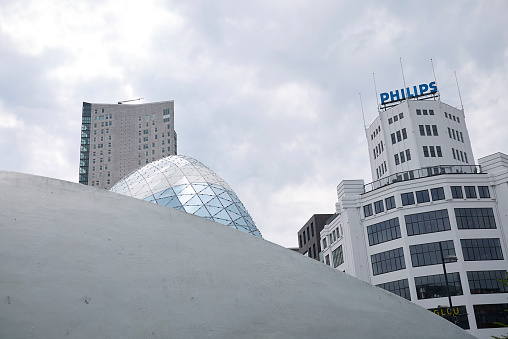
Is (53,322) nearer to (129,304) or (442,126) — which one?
(129,304)

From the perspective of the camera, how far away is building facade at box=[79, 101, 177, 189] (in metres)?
127

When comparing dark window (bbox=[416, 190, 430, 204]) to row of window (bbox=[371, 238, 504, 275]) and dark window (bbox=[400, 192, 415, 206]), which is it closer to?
dark window (bbox=[400, 192, 415, 206])

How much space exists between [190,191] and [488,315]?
92.5 ft

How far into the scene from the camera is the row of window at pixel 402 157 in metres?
66.2

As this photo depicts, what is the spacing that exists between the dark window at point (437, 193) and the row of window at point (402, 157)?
1864 cm

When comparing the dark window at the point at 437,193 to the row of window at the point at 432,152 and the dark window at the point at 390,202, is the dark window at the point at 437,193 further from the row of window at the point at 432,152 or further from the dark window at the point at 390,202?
the row of window at the point at 432,152

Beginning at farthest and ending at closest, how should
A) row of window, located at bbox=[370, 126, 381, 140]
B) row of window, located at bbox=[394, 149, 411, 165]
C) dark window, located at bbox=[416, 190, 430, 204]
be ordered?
row of window, located at bbox=[370, 126, 381, 140] < row of window, located at bbox=[394, 149, 411, 165] < dark window, located at bbox=[416, 190, 430, 204]

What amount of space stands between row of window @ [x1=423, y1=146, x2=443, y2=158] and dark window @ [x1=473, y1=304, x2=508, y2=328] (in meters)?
25.1

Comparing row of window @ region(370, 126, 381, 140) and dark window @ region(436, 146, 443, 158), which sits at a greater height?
row of window @ region(370, 126, 381, 140)

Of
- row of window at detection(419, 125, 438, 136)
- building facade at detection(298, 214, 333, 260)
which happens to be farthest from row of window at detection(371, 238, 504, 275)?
building facade at detection(298, 214, 333, 260)

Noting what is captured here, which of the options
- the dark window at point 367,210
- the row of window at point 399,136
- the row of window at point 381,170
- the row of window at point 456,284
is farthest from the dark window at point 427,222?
the row of window at point 381,170

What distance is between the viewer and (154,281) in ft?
25.0

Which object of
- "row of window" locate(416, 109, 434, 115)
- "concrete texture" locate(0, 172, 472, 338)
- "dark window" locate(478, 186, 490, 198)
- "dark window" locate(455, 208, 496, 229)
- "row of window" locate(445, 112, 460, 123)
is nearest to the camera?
"concrete texture" locate(0, 172, 472, 338)

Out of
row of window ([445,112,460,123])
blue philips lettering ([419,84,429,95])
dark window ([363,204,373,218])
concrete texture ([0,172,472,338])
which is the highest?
blue philips lettering ([419,84,429,95])
